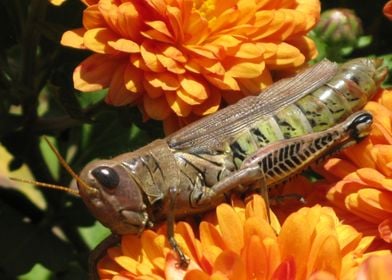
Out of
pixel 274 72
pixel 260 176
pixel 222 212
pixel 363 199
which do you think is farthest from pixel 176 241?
pixel 274 72

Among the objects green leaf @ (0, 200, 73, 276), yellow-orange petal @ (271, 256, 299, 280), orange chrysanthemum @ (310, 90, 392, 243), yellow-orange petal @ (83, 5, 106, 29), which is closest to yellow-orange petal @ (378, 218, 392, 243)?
orange chrysanthemum @ (310, 90, 392, 243)

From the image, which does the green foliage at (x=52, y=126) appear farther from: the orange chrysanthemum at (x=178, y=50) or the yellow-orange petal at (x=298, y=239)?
the yellow-orange petal at (x=298, y=239)

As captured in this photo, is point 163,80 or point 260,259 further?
point 163,80

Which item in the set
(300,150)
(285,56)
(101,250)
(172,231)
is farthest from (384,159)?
(101,250)

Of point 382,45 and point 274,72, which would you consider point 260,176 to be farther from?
point 382,45

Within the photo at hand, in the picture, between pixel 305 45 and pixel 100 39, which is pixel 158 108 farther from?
pixel 305 45

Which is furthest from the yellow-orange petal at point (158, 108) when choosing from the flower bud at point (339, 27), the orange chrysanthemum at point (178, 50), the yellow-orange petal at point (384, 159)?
the flower bud at point (339, 27)
